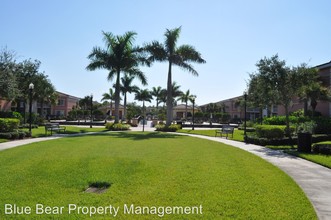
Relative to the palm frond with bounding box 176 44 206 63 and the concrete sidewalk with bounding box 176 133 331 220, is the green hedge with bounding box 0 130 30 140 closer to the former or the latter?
the concrete sidewalk with bounding box 176 133 331 220

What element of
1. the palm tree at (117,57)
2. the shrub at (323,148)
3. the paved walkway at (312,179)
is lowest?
the paved walkway at (312,179)

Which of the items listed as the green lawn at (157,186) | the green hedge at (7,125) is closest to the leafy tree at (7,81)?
the green hedge at (7,125)

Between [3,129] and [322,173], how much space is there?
18.0m

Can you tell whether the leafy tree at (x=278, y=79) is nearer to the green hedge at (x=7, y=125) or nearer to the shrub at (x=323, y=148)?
the shrub at (x=323, y=148)

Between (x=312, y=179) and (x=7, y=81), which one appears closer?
(x=312, y=179)

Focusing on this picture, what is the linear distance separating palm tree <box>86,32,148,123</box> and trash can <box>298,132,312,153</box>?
1967 cm

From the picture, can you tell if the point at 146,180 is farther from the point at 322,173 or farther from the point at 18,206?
the point at 322,173

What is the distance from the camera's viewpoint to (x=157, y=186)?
632 cm

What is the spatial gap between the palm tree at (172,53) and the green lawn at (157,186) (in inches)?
806

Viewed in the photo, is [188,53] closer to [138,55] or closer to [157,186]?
[138,55]

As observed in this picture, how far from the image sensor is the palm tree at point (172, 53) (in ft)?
93.9

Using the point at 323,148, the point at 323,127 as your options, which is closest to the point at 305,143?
the point at 323,148

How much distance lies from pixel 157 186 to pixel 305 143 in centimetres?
987

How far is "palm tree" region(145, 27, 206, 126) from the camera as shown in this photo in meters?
28.6
